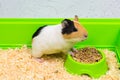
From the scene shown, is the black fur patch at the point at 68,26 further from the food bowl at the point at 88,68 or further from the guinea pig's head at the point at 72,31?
the food bowl at the point at 88,68

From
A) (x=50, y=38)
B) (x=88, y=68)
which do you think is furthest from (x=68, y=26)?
(x=88, y=68)

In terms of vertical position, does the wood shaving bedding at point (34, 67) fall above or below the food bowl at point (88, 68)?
below

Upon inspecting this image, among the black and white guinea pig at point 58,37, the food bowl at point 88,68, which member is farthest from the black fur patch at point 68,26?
the food bowl at point 88,68

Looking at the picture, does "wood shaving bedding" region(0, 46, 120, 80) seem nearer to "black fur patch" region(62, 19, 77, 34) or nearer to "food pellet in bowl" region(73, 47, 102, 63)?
"food pellet in bowl" region(73, 47, 102, 63)

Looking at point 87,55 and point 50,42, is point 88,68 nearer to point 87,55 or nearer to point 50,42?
point 87,55
